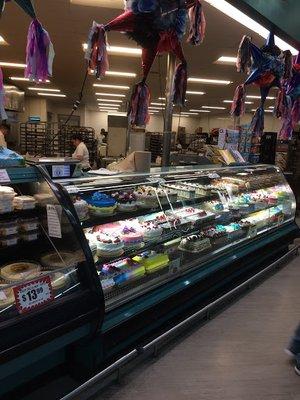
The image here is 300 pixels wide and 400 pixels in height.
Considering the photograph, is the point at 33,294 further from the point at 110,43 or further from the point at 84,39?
the point at 84,39

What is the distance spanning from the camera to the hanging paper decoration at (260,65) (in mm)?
3980

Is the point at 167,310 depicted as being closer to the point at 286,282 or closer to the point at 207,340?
the point at 207,340

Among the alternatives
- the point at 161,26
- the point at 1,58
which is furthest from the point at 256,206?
the point at 1,58

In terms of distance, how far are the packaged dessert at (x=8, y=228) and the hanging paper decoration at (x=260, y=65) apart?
3.14m

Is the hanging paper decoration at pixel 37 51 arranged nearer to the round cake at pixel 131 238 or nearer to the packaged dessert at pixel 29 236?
the packaged dessert at pixel 29 236

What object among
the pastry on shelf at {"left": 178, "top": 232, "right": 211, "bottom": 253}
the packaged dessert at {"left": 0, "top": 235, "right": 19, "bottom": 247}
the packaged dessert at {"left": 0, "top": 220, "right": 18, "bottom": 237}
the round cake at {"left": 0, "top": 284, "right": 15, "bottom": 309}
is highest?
the packaged dessert at {"left": 0, "top": 220, "right": 18, "bottom": 237}

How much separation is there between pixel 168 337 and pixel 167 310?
0.24m

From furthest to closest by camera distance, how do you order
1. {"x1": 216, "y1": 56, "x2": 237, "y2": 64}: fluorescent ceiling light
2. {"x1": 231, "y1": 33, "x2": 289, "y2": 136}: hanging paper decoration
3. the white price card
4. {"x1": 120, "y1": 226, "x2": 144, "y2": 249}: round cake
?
{"x1": 216, "y1": 56, "x2": 237, "y2": 64}: fluorescent ceiling light, {"x1": 231, "y1": 33, "x2": 289, "y2": 136}: hanging paper decoration, {"x1": 120, "y1": 226, "x2": 144, "y2": 249}: round cake, the white price card

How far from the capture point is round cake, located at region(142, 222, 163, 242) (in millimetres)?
3200

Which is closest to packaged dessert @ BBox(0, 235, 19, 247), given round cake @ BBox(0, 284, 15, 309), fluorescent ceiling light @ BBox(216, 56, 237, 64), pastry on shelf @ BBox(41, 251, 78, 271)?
pastry on shelf @ BBox(41, 251, 78, 271)

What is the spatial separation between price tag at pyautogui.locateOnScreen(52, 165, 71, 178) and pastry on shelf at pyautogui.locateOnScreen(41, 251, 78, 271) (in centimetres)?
57

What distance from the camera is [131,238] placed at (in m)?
3.06

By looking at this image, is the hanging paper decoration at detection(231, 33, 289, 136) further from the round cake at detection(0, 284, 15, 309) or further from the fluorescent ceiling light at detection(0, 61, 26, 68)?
the fluorescent ceiling light at detection(0, 61, 26, 68)

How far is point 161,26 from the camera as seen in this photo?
2.83 metres
